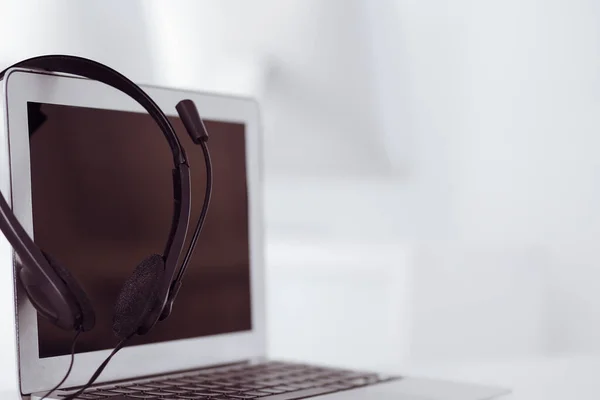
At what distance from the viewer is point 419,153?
5.77ft

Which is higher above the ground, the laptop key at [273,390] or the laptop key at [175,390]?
the laptop key at [175,390]

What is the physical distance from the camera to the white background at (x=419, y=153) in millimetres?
1512

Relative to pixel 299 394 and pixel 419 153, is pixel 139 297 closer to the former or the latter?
pixel 299 394

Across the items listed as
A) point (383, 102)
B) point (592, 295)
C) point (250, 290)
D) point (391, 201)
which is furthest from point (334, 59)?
point (250, 290)

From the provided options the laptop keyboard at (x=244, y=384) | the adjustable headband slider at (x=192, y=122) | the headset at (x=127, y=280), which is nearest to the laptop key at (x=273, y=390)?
the laptop keyboard at (x=244, y=384)

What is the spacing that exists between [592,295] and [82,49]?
1.09 metres

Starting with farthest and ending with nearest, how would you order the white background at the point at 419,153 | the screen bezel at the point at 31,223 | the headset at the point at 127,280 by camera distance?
the white background at the point at 419,153
the screen bezel at the point at 31,223
the headset at the point at 127,280

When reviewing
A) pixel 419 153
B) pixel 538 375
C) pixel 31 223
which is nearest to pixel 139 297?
pixel 31 223

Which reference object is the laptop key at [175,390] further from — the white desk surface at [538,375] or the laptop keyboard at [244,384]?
the white desk surface at [538,375]

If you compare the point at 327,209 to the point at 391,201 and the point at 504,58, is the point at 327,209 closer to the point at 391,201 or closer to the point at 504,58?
the point at 391,201

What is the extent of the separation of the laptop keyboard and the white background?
1.83 feet

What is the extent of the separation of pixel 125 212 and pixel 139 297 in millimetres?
194

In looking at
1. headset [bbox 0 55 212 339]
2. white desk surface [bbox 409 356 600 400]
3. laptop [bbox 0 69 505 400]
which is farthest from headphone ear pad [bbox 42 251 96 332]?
white desk surface [bbox 409 356 600 400]

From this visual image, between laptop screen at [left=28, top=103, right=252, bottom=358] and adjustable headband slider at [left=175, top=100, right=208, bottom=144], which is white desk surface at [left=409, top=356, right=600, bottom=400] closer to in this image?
laptop screen at [left=28, top=103, right=252, bottom=358]
